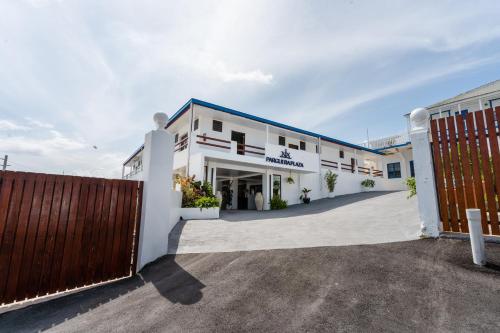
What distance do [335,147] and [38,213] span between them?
2297cm

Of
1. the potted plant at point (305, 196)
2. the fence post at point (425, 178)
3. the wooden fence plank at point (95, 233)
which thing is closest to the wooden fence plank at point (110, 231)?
the wooden fence plank at point (95, 233)

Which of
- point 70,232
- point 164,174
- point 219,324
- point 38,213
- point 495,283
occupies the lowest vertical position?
point 219,324

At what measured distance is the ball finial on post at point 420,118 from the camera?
16.3 ft

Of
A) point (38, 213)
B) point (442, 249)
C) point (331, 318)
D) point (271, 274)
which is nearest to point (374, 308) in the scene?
point (331, 318)

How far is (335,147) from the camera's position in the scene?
2295 centimetres

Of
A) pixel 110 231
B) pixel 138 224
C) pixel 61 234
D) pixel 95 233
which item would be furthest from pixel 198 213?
pixel 61 234

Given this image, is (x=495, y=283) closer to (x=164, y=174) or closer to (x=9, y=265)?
(x=164, y=174)

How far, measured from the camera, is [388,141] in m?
23.8

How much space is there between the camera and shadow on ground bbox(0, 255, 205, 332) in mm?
2906

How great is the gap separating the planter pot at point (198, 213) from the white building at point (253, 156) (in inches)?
91.7

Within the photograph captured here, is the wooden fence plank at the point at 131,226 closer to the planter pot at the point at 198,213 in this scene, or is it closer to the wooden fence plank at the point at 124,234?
the wooden fence plank at the point at 124,234

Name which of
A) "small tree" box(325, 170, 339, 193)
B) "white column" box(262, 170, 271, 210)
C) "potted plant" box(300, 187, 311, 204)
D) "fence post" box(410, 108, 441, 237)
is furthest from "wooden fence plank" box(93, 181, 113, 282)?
"small tree" box(325, 170, 339, 193)

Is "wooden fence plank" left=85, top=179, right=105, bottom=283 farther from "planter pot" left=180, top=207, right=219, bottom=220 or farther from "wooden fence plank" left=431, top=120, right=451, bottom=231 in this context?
"wooden fence plank" left=431, top=120, right=451, bottom=231

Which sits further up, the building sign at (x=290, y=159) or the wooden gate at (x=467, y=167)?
the building sign at (x=290, y=159)
